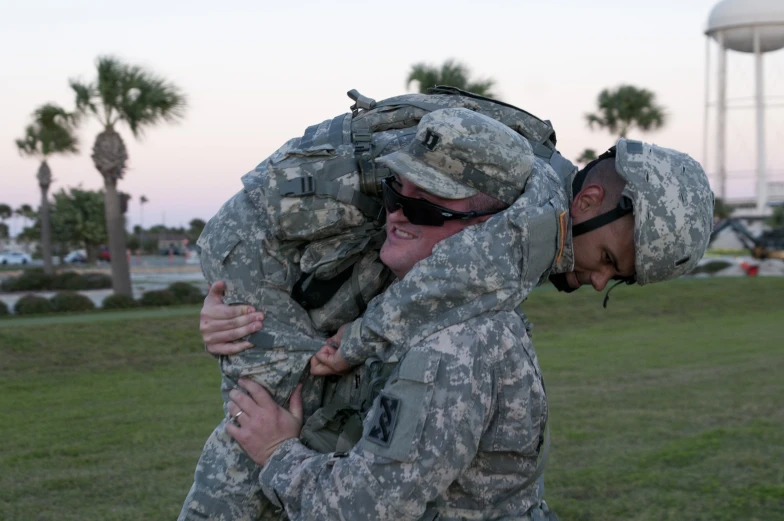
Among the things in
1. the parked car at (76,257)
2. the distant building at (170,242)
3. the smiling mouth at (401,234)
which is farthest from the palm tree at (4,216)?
the smiling mouth at (401,234)

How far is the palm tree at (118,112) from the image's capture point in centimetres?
2386

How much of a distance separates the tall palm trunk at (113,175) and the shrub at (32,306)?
3005mm

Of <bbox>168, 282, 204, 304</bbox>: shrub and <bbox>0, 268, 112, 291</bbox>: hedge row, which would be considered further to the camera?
<bbox>0, 268, 112, 291</bbox>: hedge row

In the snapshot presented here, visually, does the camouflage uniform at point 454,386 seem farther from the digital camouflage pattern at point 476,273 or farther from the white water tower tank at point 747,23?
the white water tower tank at point 747,23

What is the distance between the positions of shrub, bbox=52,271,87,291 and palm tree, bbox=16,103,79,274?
339 centimetres

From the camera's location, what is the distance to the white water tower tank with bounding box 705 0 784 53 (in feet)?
265

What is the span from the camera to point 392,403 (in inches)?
90.3

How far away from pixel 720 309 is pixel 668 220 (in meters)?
20.4

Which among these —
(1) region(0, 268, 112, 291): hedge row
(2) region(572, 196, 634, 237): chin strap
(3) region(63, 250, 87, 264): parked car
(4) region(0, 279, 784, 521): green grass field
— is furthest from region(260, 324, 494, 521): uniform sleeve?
(3) region(63, 250, 87, 264): parked car

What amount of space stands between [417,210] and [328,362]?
60 cm

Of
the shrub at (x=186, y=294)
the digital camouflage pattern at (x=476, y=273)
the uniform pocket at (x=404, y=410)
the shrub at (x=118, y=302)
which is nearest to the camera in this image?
the uniform pocket at (x=404, y=410)

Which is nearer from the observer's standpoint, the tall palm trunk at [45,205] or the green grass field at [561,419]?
the green grass field at [561,419]

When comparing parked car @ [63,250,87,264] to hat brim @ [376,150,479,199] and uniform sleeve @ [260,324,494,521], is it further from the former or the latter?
uniform sleeve @ [260,324,494,521]

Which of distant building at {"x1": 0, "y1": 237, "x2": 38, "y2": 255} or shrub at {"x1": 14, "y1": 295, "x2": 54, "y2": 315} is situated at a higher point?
distant building at {"x1": 0, "y1": 237, "x2": 38, "y2": 255}
